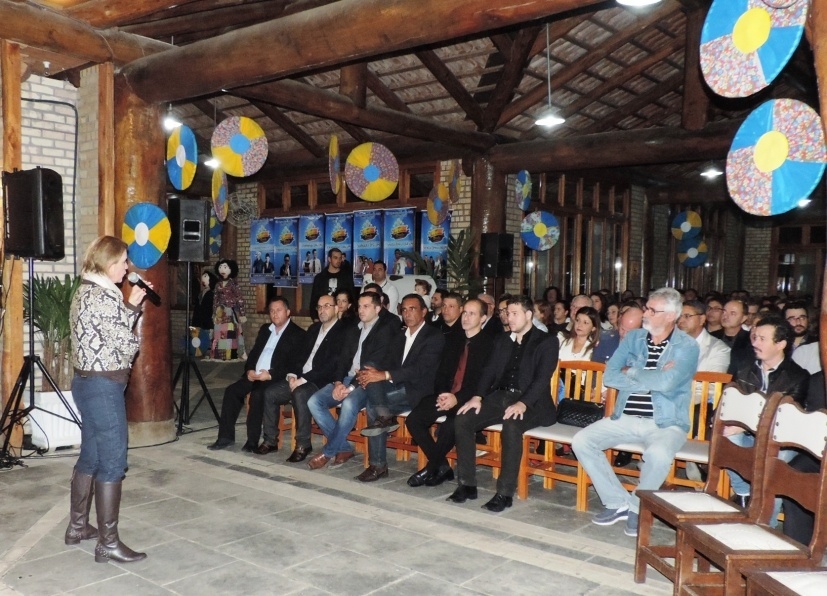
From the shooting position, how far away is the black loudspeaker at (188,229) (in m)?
6.28

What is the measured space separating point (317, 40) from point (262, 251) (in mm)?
7985

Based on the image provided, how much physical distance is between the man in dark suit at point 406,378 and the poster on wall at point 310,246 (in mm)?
6470

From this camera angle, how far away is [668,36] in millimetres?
9172

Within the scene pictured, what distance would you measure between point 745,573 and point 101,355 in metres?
2.89

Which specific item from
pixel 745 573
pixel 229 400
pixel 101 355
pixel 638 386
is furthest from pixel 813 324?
pixel 101 355

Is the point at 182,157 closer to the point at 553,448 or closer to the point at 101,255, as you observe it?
the point at 101,255

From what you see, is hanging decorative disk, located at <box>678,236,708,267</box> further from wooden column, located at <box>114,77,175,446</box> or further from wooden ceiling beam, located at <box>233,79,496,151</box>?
→ wooden column, located at <box>114,77,175,446</box>

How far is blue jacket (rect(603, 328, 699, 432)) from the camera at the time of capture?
406 centimetres

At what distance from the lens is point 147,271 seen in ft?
19.2

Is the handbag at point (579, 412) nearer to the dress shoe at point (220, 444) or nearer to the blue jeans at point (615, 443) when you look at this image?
the blue jeans at point (615, 443)

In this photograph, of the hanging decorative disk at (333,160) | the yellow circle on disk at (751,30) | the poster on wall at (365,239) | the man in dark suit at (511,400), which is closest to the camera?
the yellow circle on disk at (751,30)

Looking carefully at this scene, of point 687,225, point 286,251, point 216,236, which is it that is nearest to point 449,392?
point 286,251

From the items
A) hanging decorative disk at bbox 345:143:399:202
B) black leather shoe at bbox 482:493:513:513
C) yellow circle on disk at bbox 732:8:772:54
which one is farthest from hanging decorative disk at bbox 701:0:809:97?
hanging decorative disk at bbox 345:143:399:202

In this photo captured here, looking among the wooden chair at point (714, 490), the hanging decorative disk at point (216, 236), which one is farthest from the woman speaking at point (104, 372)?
the hanging decorative disk at point (216, 236)
